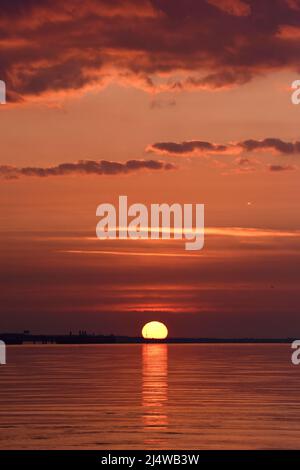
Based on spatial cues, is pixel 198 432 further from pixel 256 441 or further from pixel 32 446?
pixel 32 446

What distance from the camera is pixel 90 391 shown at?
3450 inches

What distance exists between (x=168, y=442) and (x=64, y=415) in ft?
47.0

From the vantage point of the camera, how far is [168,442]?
5288 centimetres


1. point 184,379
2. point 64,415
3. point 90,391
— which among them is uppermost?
point 184,379

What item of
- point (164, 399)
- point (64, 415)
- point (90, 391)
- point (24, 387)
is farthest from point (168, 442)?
point (24, 387)

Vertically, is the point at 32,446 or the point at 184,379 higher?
the point at 184,379

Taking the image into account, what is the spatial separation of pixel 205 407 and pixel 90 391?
62.3 ft

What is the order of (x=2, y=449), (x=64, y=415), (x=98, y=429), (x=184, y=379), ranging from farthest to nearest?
(x=184, y=379) < (x=64, y=415) < (x=98, y=429) < (x=2, y=449)

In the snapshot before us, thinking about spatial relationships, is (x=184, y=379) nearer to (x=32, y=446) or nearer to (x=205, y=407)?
(x=205, y=407)

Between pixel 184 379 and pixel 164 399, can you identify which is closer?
pixel 164 399
